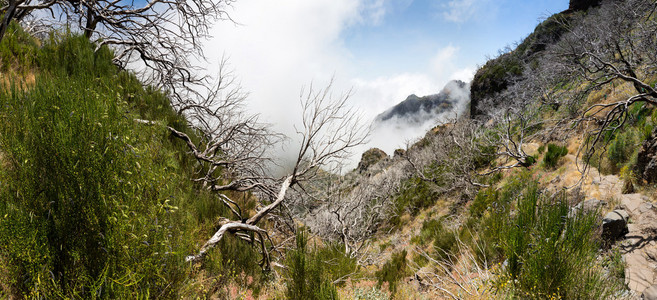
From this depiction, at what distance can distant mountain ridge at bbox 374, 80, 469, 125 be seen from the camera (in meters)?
69.4

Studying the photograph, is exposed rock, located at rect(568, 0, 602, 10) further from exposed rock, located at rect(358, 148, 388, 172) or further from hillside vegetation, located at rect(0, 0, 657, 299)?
hillside vegetation, located at rect(0, 0, 657, 299)

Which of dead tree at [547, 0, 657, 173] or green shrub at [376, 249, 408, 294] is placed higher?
dead tree at [547, 0, 657, 173]

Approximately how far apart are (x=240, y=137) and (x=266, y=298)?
3830mm

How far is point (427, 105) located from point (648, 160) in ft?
365

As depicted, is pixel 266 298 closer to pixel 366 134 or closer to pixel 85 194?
pixel 85 194

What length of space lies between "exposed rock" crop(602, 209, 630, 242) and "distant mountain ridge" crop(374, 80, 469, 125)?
45.2 metres

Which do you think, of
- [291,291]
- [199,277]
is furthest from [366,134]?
[199,277]

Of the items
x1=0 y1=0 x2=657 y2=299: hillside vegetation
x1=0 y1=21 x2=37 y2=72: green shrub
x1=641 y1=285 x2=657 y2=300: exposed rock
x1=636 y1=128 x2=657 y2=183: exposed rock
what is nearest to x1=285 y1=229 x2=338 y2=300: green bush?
x1=0 y1=0 x2=657 y2=299: hillside vegetation

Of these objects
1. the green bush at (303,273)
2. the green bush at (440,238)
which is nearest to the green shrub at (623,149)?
the green bush at (440,238)

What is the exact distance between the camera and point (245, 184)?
6.16 meters

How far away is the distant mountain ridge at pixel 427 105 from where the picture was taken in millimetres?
69438

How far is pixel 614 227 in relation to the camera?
4.49 meters

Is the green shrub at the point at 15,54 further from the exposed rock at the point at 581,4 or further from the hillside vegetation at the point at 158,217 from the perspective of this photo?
the exposed rock at the point at 581,4

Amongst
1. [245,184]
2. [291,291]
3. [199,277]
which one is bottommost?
[291,291]
